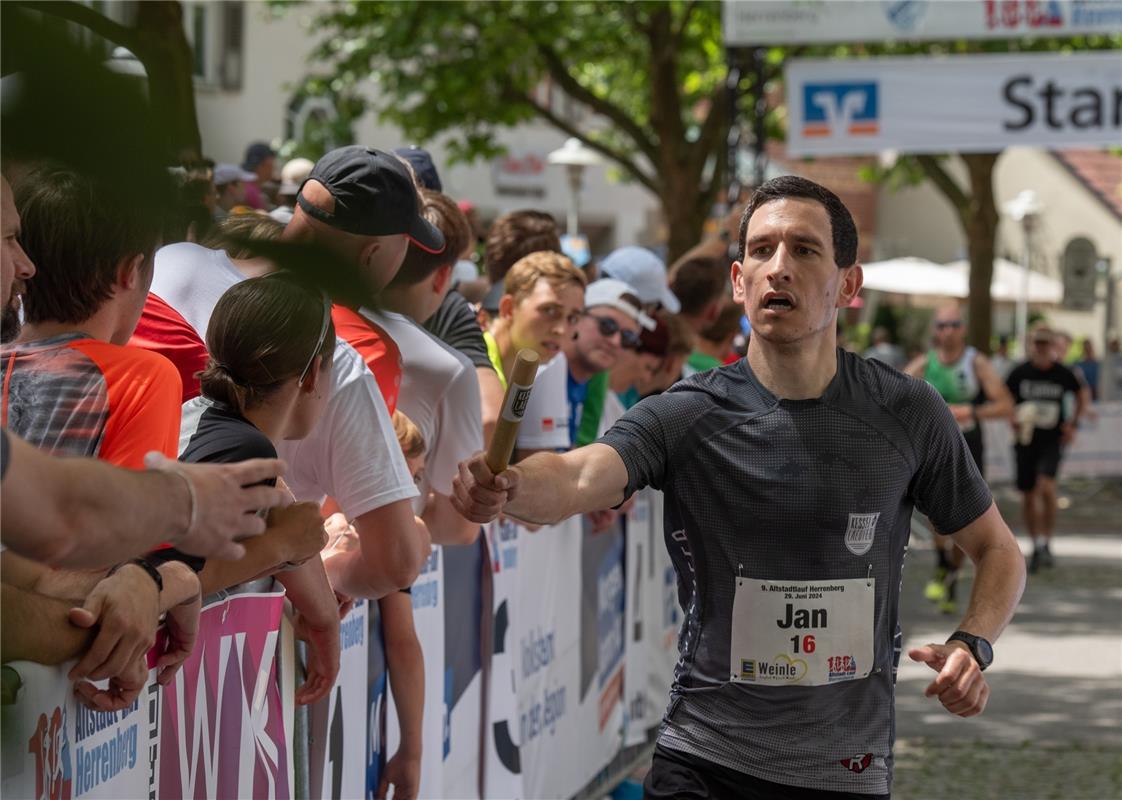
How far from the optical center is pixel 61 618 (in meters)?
2.12

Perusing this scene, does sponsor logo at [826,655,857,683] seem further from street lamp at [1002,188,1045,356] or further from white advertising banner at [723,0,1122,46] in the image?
street lamp at [1002,188,1045,356]

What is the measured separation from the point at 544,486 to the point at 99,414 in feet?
2.65

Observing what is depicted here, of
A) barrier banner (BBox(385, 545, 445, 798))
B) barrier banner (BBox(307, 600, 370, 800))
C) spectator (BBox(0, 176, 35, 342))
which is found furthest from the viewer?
barrier banner (BBox(385, 545, 445, 798))

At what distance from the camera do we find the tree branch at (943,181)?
2380cm

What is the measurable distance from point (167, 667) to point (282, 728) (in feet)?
2.43

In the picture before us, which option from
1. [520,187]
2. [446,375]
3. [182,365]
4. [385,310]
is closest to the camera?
[385,310]

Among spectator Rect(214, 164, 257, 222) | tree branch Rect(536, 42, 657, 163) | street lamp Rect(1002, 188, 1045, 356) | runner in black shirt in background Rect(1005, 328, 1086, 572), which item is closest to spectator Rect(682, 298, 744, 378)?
runner in black shirt in background Rect(1005, 328, 1086, 572)

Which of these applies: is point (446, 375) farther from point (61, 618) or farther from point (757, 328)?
point (61, 618)

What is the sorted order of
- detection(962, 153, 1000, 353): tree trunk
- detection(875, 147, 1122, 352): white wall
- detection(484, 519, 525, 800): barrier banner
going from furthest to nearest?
detection(875, 147, 1122, 352): white wall, detection(962, 153, 1000, 353): tree trunk, detection(484, 519, 525, 800): barrier banner

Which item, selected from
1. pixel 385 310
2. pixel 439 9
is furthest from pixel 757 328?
pixel 439 9

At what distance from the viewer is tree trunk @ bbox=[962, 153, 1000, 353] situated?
22578 millimetres

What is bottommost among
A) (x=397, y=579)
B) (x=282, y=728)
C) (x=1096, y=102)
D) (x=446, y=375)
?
(x=282, y=728)

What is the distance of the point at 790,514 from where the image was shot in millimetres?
3461

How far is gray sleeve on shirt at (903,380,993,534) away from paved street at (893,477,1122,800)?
3555mm
